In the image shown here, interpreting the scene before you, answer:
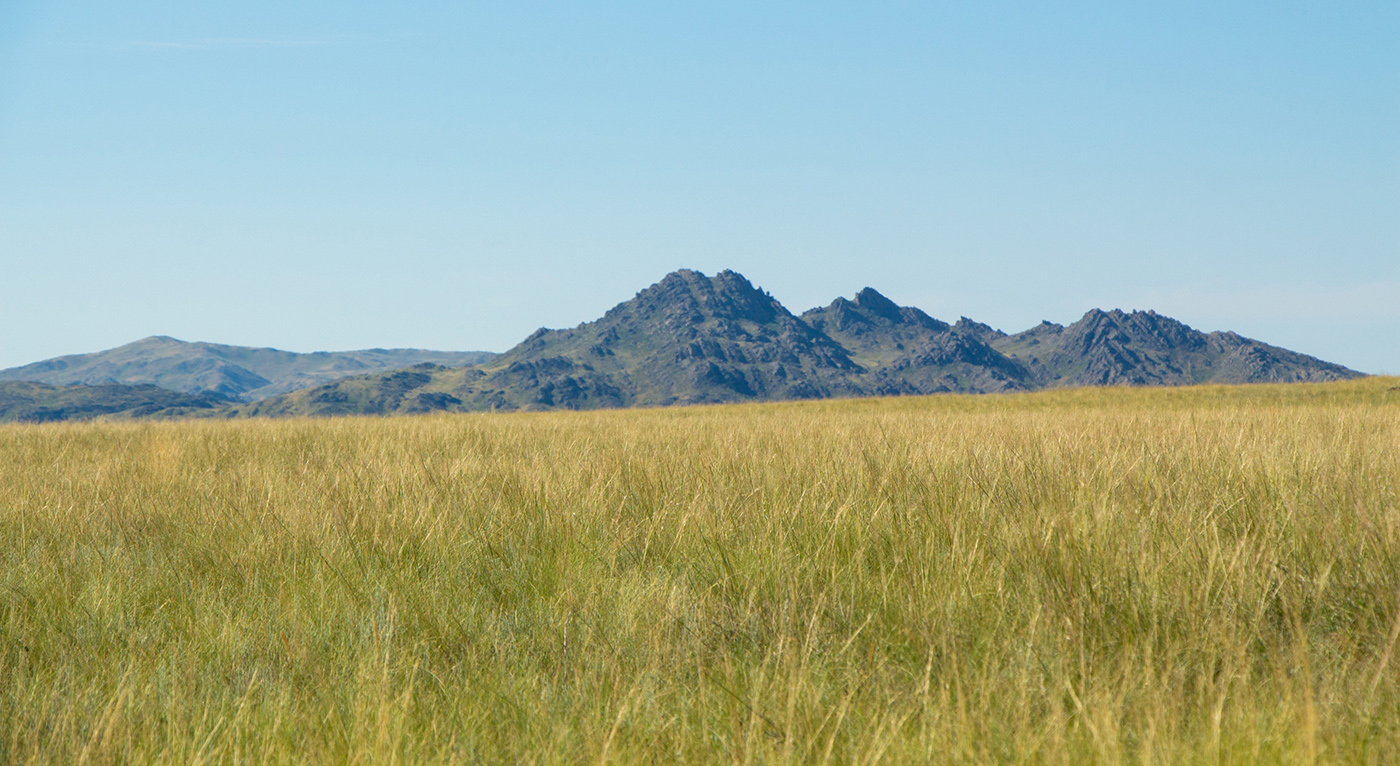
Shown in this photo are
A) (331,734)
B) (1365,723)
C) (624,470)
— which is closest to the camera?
(1365,723)

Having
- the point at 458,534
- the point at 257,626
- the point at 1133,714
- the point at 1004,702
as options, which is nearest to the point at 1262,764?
the point at 1133,714

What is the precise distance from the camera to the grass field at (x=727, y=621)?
160 cm

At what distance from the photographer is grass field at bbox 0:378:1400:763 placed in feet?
5.24

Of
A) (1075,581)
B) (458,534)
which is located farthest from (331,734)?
(1075,581)

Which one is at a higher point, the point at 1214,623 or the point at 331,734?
the point at 1214,623

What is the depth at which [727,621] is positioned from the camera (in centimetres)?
220

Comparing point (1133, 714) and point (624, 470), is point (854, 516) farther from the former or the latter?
point (624, 470)

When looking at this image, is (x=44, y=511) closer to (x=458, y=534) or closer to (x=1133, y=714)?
(x=458, y=534)

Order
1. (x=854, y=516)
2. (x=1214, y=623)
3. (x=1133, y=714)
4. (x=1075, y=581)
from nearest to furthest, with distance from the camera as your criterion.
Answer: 1. (x=1133, y=714)
2. (x=1214, y=623)
3. (x=1075, y=581)
4. (x=854, y=516)

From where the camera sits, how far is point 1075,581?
7.61ft

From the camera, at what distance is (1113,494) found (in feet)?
11.2

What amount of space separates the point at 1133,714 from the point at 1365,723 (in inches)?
16.1

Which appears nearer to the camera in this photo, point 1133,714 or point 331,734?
point 1133,714

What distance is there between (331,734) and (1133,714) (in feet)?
5.71
